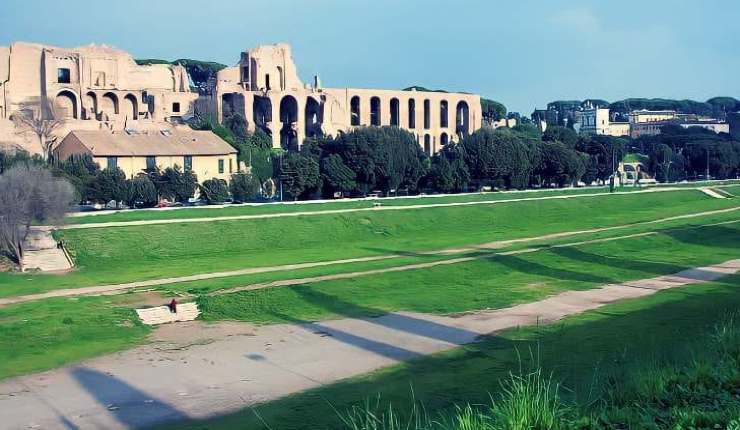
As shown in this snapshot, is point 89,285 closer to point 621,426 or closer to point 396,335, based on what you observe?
point 396,335

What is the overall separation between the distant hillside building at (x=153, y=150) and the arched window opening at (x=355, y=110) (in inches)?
822

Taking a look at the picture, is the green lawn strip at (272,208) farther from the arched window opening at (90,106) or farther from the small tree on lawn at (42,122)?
the arched window opening at (90,106)

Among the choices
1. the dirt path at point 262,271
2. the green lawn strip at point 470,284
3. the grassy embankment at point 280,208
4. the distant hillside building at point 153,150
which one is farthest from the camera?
the distant hillside building at point 153,150

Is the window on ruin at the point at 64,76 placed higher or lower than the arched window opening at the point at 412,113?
higher

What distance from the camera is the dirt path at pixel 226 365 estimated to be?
11844 millimetres

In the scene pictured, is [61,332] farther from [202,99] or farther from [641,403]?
[202,99]

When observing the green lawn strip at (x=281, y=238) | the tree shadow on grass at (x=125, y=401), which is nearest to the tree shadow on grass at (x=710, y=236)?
the green lawn strip at (x=281, y=238)

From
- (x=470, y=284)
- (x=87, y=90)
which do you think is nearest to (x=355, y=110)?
(x=87, y=90)

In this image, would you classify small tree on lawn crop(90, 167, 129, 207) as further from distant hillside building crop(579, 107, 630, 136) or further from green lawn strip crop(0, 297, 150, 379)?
distant hillside building crop(579, 107, 630, 136)

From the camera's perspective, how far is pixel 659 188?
57.4m

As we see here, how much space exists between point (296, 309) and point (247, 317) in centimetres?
121

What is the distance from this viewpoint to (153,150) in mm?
45062

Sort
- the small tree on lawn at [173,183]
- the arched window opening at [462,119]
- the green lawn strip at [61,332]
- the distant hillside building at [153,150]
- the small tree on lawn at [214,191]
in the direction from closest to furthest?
the green lawn strip at [61,332]
the small tree on lawn at [173,183]
the small tree on lawn at [214,191]
the distant hillside building at [153,150]
the arched window opening at [462,119]

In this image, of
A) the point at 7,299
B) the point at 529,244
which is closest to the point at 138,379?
the point at 7,299
